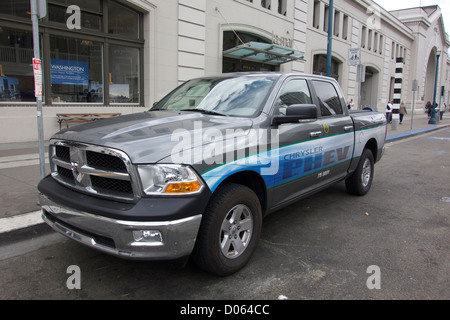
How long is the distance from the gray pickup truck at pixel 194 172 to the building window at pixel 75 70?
7507 millimetres

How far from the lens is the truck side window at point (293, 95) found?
3.75 meters

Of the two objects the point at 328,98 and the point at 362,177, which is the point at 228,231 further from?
the point at 362,177

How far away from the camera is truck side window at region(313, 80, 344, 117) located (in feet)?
15.0

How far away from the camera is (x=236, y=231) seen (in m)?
3.04

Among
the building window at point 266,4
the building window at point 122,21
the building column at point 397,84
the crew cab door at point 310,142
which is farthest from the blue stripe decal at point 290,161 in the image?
the building column at point 397,84

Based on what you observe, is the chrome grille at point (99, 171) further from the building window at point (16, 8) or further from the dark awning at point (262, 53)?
the dark awning at point (262, 53)

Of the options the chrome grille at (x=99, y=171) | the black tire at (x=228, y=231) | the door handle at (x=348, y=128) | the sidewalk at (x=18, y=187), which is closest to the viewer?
the chrome grille at (x=99, y=171)

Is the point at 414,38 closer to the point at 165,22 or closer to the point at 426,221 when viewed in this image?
the point at 165,22

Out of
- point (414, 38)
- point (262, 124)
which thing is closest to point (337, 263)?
point (262, 124)

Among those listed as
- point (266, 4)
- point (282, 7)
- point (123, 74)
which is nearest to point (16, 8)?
point (123, 74)

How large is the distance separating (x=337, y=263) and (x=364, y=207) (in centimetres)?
221

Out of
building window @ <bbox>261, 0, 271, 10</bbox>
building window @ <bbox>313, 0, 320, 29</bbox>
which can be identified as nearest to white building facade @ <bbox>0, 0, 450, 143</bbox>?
building window @ <bbox>261, 0, 271, 10</bbox>

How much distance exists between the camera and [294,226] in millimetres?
4348
